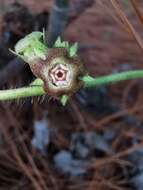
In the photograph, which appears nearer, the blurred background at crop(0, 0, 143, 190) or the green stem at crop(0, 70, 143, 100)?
the green stem at crop(0, 70, 143, 100)

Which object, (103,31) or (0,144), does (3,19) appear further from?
(103,31)

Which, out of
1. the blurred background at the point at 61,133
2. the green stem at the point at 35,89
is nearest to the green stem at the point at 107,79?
the green stem at the point at 35,89

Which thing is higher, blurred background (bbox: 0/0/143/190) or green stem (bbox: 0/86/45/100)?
blurred background (bbox: 0/0/143/190)

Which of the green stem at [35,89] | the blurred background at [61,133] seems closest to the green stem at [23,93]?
the green stem at [35,89]

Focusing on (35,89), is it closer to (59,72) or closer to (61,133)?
Result: (59,72)

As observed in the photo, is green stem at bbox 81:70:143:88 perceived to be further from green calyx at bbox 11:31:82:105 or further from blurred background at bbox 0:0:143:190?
blurred background at bbox 0:0:143:190

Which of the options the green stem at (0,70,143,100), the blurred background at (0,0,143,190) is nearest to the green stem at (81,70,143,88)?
the green stem at (0,70,143,100)

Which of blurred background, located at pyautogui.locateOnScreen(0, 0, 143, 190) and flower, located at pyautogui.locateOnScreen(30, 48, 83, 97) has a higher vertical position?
blurred background, located at pyautogui.locateOnScreen(0, 0, 143, 190)

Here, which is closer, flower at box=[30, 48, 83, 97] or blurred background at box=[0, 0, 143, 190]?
flower at box=[30, 48, 83, 97]

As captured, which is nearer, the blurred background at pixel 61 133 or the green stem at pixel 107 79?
the green stem at pixel 107 79

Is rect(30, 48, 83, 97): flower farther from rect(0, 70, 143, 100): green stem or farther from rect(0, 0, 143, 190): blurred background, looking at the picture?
rect(0, 0, 143, 190): blurred background

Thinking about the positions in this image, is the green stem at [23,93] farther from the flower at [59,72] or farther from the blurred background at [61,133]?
the blurred background at [61,133]

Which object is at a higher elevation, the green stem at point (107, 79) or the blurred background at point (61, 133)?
the blurred background at point (61, 133)
